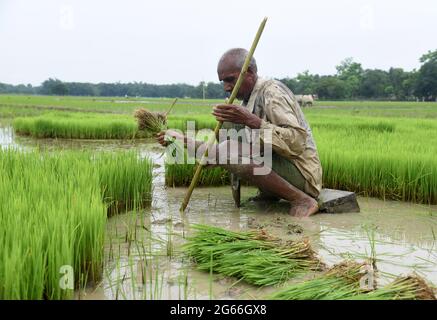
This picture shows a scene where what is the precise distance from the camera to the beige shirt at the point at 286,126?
3.10 metres

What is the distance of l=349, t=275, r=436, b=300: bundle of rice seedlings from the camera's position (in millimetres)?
1666

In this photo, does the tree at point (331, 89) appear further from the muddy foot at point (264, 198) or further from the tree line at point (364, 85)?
the muddy foot at point (264, 198)

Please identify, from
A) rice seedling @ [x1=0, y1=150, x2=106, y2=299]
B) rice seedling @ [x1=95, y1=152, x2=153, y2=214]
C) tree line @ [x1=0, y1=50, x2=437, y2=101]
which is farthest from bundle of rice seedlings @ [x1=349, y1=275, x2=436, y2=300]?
tree line @ [x1=0, y1=50, x2=437, y2=101]

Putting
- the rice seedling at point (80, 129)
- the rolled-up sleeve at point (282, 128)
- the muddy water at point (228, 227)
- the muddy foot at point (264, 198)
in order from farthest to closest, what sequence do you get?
the rice seedling at point (80, 129) → the muddy foot at point (264, 198) → the rolled-up sleeve at point (282, 128) → the muddy water at point (228, 227)

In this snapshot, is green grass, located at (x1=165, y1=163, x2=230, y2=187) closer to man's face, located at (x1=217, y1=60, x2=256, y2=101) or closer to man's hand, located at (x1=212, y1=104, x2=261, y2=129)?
man's face, located at (x1=217, y1=60, x2=256, y2=101)

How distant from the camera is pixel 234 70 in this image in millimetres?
3234

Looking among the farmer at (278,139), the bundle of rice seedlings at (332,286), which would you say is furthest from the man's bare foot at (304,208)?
the bundle of rice seedlings at (332,286)

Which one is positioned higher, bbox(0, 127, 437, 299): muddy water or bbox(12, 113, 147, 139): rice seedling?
bbox(12, 113, 147, 139): rice seedling

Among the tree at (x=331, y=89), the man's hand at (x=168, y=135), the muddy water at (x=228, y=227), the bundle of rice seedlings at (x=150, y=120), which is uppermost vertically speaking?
the tree at (x=331, y=89)

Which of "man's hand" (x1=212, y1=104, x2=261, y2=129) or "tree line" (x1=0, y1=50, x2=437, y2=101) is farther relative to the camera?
"tree line" (x1=0, y1=50, x2=437, y2=101)

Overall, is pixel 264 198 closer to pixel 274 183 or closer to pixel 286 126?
pixel 274 183

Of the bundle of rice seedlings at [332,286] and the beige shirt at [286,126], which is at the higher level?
the beige shirt at [286,126]

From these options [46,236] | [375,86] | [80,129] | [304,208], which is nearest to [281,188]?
[304,208]

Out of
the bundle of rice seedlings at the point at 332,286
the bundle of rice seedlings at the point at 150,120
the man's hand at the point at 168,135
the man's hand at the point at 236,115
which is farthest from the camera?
the bundle of rice seedlings at the point at 150,120
